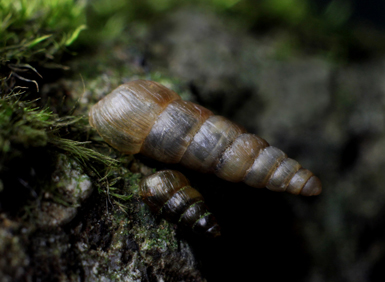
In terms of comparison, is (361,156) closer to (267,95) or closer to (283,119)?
(283,119)

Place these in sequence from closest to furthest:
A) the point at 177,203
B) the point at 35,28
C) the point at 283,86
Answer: the point at 177,203
the point at 35,28
the point at 283,86

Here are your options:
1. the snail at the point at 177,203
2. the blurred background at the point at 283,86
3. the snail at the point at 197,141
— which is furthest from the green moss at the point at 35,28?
the snail at the point at 177,203

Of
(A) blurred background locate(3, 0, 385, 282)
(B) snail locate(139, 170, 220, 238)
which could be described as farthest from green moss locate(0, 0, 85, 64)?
(B) snail locate(139, 170, 220, 238)

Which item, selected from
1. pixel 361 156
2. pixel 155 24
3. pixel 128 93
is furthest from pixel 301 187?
pixel 155 24

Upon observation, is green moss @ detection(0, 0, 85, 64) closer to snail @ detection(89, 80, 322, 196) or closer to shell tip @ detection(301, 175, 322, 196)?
snail @ detection(89, 80, 322, 196)

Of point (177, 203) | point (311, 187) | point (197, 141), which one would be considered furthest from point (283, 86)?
point (177, 203)

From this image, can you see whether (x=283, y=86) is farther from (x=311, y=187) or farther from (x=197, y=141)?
(x=197, y=141)

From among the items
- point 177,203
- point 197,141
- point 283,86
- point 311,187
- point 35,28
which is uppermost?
point 283,86
